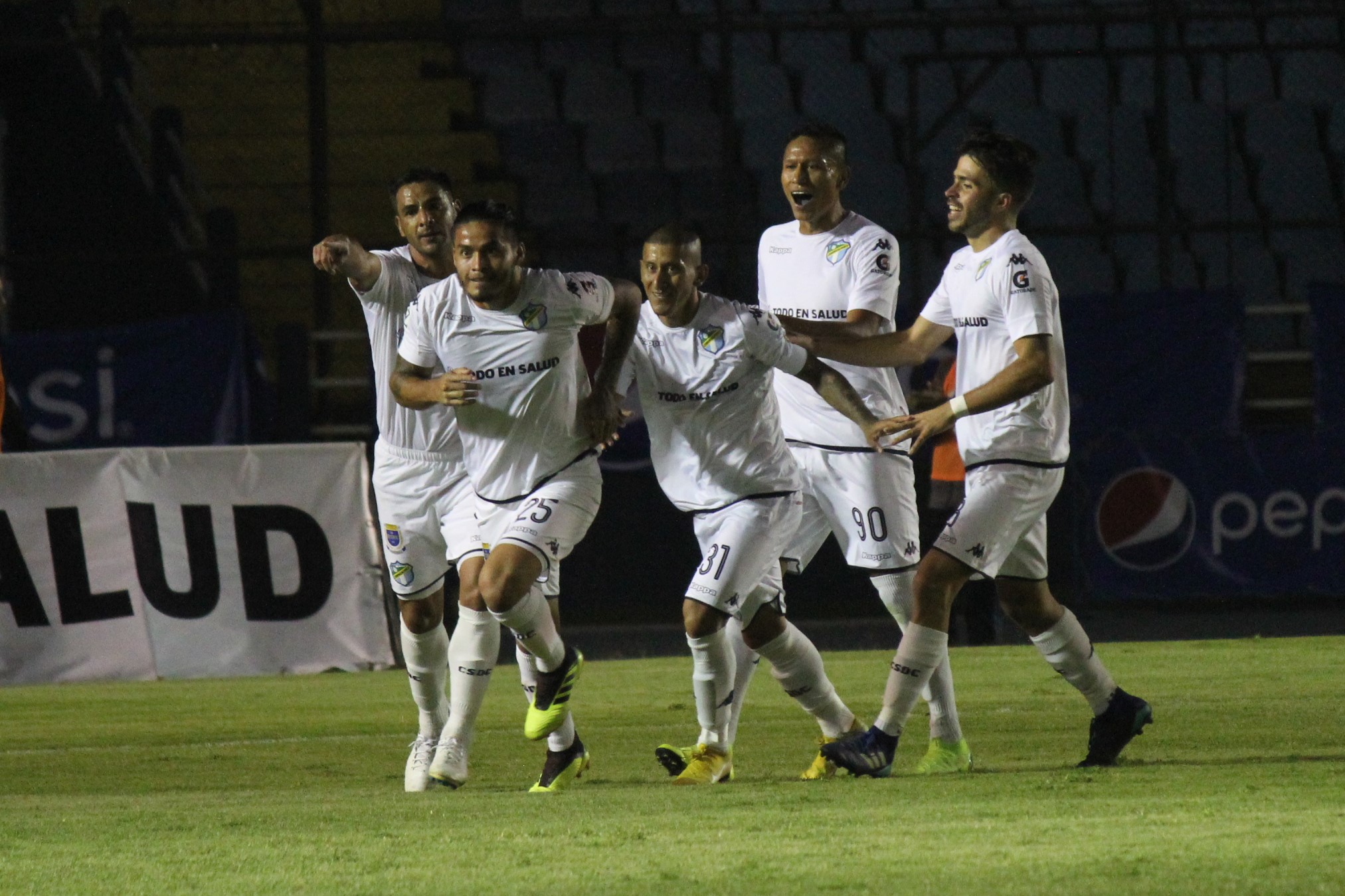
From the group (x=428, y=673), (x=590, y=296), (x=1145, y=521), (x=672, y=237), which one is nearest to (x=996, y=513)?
(x=672, y=237)

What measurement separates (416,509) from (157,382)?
7.87 meters

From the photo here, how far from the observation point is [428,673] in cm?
731

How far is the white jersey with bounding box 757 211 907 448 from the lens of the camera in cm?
719

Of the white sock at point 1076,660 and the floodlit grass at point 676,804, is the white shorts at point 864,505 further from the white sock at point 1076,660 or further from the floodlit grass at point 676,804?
the floodlit grass at point 676,804

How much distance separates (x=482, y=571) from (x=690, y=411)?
0.94m

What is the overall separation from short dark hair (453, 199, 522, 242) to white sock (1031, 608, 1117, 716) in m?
2.39

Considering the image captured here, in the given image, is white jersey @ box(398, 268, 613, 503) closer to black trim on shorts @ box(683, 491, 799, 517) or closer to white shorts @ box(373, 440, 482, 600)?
white shorts @ box(373, 440, 482, 600)

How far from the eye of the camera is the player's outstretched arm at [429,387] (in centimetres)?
630

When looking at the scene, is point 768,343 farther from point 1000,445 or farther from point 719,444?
point 1000,445

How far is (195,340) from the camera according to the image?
14.5 m

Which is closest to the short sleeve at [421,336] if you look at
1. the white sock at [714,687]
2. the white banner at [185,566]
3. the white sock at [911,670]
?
the white sock at [714,687]

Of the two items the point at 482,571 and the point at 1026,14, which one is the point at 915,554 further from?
the point at 1026,14

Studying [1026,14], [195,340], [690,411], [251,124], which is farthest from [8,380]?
[690,411]

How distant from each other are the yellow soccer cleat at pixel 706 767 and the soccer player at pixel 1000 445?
0.48 metres
